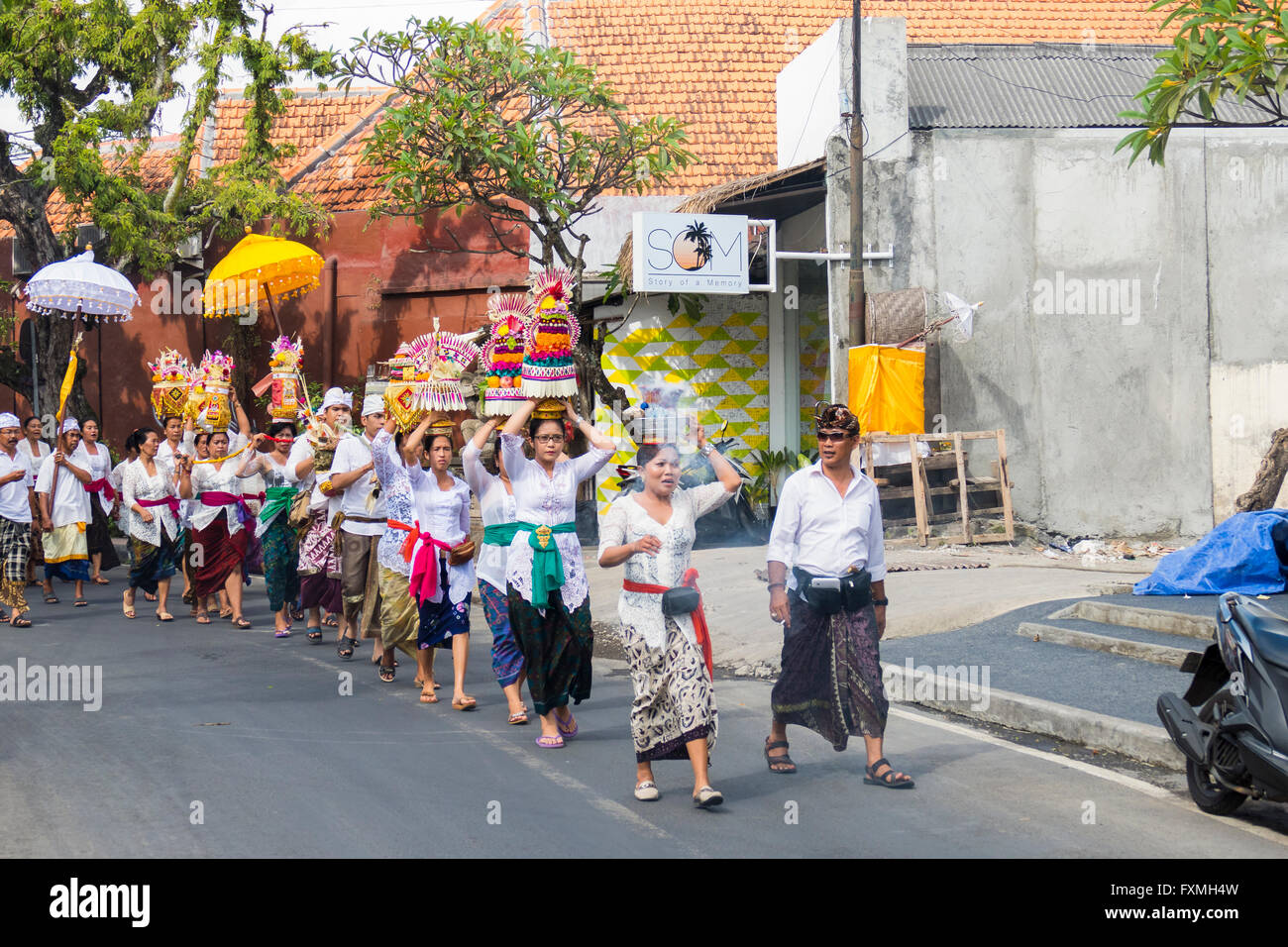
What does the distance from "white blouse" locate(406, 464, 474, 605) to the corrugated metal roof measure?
32.1 feet

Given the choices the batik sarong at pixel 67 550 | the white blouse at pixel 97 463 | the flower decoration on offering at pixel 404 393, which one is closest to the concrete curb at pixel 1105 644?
the flower decoration on offering at pixel 404 393

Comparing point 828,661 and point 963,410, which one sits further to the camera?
point 963,410

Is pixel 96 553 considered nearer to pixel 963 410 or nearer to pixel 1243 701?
pixel 963 410

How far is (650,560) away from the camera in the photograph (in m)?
6.40

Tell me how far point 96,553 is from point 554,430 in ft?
37.4

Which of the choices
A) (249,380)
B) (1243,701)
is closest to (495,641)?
(1243,701)

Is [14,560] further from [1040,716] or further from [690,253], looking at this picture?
[1040,716]

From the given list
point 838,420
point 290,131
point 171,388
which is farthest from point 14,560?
point 290,131

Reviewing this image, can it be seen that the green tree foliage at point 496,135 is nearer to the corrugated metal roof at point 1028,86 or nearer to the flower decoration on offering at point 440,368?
the corrugated metal roof at point 1028,86

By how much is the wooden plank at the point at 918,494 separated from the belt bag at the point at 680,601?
9.41 metres

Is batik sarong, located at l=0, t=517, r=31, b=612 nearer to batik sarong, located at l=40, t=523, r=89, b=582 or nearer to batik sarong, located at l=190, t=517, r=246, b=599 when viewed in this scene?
batik sarong, located at l=40, t=523, r=89, b=582

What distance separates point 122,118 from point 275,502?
389 inches

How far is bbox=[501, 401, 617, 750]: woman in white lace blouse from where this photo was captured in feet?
24.2

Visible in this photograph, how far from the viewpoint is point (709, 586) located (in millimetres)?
13273
